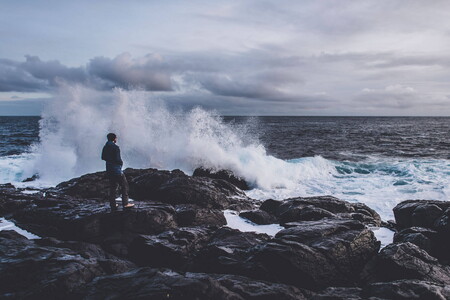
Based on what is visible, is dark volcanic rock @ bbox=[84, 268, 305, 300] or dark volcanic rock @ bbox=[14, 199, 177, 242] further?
dark volcanic rock @ bbox=[14, 199, 177, 242]

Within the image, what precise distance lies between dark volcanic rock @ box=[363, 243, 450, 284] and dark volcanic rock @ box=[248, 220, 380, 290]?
0.29 m

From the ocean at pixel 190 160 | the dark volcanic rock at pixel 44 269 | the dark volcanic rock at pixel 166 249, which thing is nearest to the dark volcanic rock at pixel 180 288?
the dark volcanic rock at pixel 44 269

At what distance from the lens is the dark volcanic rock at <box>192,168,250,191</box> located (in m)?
15.2

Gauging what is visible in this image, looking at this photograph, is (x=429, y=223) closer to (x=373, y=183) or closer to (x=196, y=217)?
(x=196, y=217)

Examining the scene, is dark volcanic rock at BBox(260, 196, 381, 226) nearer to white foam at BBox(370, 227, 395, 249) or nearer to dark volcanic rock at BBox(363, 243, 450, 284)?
white foam at BBox(370, 227, 395, 249)

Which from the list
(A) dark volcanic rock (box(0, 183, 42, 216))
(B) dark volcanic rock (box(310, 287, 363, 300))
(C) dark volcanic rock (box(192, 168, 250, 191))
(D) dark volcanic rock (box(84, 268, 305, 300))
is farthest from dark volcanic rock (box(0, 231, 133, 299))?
(C) dark volcanic rock (box(192, 168, 250, 191))

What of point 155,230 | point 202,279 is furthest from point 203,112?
point 202,279

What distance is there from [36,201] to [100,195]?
224cm

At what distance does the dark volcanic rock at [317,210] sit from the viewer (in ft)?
28.4

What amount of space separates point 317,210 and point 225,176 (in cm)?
740

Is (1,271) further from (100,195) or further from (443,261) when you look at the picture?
(443,261)

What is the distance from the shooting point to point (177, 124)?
1958cm

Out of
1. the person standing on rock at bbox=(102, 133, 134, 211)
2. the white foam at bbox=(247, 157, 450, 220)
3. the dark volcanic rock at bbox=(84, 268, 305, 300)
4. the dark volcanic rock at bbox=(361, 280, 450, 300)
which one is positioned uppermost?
the person standing on rock at bbox=(102, 133, 134, 211)

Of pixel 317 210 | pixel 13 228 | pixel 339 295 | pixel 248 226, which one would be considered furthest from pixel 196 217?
pixel 339 295
